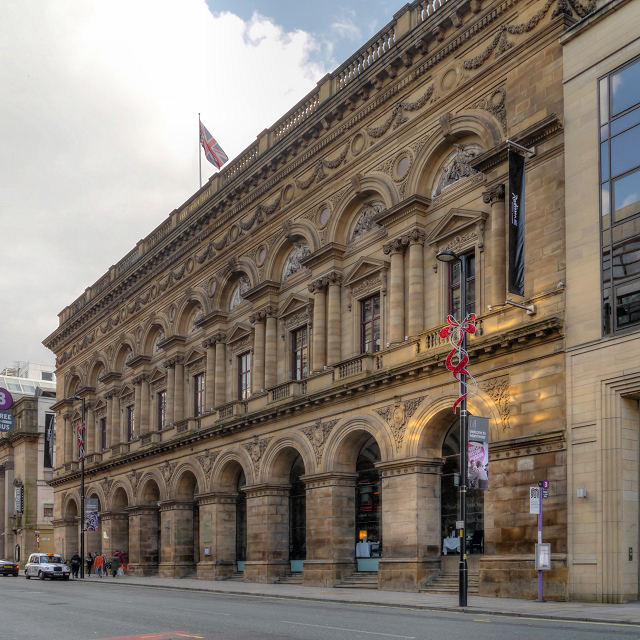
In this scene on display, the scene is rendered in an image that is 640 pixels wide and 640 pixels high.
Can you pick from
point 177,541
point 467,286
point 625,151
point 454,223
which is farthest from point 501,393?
point 177,541

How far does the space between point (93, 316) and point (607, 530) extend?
48.5 meters

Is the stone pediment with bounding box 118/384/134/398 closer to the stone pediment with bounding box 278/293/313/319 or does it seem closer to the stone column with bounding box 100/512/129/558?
the stone column with bounding box 100/512/129/558

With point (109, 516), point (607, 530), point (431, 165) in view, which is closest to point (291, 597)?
point (607, 530)

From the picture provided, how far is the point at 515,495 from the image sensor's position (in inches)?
1000

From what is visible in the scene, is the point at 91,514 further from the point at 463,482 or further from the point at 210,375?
the point at 463,482

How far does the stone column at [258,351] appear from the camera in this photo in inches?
1610

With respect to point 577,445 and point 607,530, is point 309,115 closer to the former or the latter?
point 577,445

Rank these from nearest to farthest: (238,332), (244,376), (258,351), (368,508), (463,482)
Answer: (463,482) < (368,508) < (258,351) < (244,376) < (238,332)

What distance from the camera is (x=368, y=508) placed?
3416cm

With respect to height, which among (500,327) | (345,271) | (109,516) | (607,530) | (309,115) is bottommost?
(109,516)

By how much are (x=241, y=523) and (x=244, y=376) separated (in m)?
7.58

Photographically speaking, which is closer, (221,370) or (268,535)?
(268,535)

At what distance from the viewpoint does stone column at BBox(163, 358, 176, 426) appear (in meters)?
49.8

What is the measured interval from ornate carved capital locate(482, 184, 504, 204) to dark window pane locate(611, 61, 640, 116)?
15.5 ft
